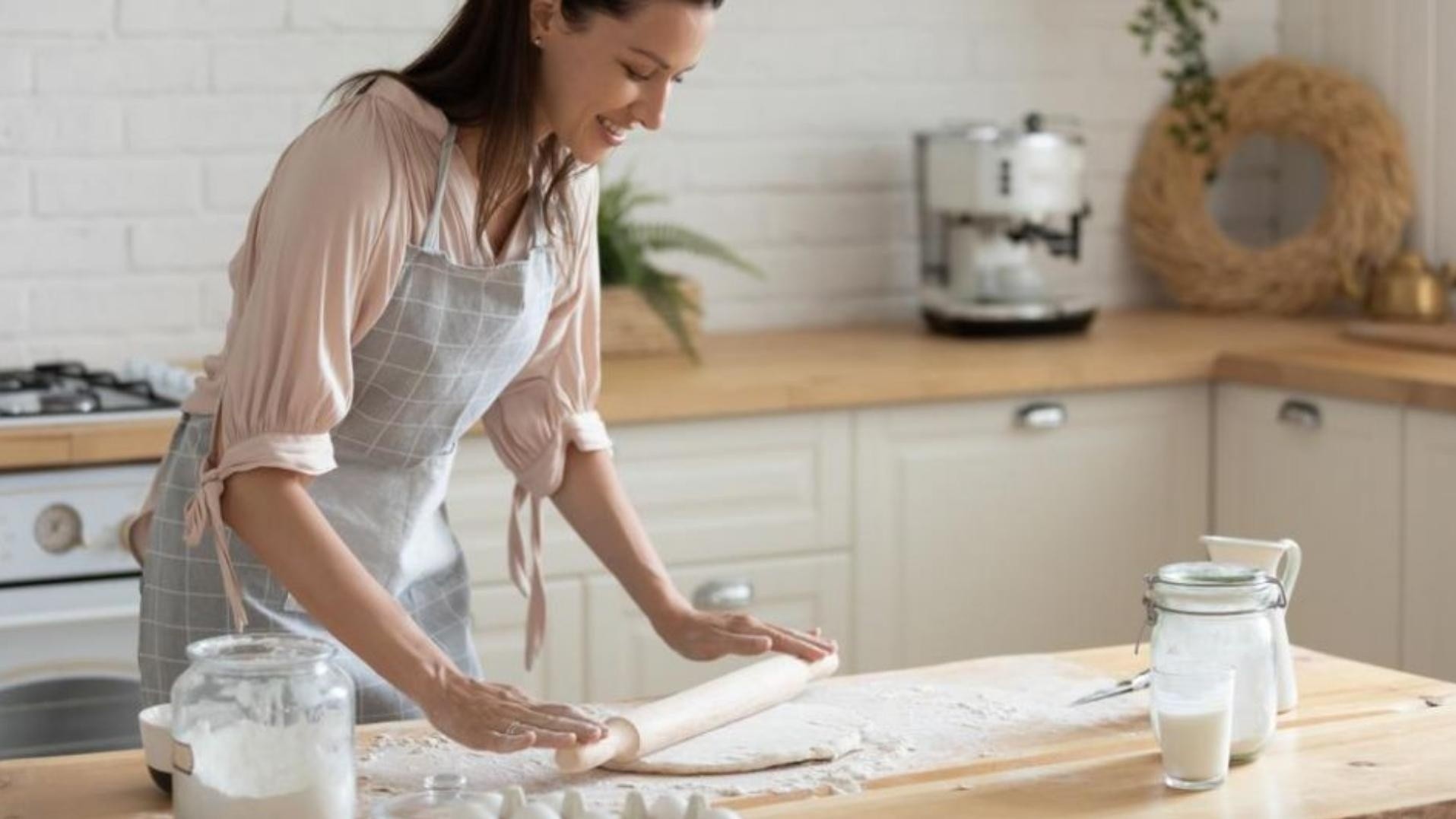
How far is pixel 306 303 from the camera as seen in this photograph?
76.9 inches

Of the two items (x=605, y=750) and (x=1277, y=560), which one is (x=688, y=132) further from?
(x=605, y=750)

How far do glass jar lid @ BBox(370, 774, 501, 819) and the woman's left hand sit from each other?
1.48 ft

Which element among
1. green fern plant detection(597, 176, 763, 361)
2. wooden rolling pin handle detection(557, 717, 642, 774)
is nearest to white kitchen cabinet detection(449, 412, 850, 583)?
green fern plant detection(597, 176, 763, 361)

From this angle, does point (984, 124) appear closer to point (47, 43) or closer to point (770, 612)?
point (770, 612)

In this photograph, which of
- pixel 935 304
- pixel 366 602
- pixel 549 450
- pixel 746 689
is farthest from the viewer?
pixel 935 304

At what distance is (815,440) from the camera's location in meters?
3.69

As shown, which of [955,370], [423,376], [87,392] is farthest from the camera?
[955,370]

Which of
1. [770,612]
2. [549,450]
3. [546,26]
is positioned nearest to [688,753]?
[549,450]

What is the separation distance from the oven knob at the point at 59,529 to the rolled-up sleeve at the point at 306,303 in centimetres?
116

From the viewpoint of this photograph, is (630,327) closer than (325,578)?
No

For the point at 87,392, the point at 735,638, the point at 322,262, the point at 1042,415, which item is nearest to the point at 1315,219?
the point at 1042,415

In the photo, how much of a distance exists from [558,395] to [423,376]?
22 cm

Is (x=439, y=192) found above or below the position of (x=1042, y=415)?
above

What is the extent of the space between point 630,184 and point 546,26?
2.06 m
